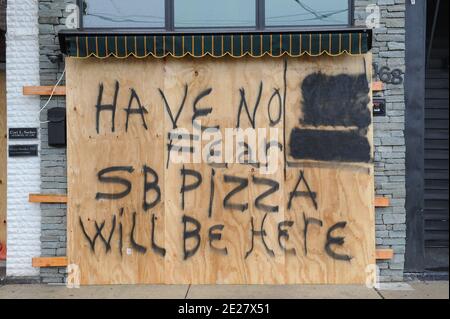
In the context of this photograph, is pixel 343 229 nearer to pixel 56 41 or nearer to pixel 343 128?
pixel 343 128

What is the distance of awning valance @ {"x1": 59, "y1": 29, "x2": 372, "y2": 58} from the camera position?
5.92m

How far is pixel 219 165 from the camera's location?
20.3ft

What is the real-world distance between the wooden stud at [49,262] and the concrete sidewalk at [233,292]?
0.78 feet

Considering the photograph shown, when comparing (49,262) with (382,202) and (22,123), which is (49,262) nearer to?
(22,123)

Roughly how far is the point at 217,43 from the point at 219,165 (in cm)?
135

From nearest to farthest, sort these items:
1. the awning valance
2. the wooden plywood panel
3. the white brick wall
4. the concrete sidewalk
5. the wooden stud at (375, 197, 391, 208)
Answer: the concrete sidewalk, the awning valance, the wooden stud at (375, 197, 391, 208), the white brick wall, the wooden plywood panel

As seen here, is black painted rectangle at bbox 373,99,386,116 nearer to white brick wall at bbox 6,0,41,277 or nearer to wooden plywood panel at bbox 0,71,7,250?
white brick wall at bbox 6,0,41,277

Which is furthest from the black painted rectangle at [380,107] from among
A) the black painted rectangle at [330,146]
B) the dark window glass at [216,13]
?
the dark window glass at [216,13]

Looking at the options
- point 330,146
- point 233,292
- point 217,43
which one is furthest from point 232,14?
point 233,292

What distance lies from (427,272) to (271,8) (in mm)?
3561

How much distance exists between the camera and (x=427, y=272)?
638cm

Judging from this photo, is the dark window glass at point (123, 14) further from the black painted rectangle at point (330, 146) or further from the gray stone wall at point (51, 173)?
the black painted rectangle at point (330, 146)

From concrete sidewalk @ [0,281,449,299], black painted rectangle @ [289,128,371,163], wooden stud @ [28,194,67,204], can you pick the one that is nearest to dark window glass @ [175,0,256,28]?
black painted rectangle @ [289,128,371,163]

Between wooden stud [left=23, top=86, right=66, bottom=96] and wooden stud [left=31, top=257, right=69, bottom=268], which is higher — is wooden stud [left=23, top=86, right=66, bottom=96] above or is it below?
above
